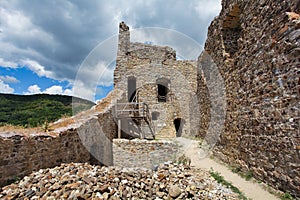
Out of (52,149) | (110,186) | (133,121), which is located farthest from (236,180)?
(133,121)

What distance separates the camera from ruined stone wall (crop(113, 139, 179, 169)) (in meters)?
7.89

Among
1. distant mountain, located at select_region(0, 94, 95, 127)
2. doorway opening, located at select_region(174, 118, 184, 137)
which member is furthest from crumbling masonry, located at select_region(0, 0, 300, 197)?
distant mountain, located at select_region(0, 94, 95, 127)

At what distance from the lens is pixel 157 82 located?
1341cm

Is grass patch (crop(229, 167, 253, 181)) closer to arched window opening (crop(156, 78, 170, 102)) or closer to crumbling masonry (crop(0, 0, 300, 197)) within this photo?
crumbling masonry (crop(0, 0, 300, 197))

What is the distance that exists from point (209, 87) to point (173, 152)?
3172 millimetres

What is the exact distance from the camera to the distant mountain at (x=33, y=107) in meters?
12.4

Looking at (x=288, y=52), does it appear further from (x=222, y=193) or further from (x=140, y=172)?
(x=140, y=172)

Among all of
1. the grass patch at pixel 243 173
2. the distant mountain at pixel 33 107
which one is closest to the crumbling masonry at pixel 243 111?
the grass patch at pixel 243 173

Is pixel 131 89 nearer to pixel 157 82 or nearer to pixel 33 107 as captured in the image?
pixel 157 82

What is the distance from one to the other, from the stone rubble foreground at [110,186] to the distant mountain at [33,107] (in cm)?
737

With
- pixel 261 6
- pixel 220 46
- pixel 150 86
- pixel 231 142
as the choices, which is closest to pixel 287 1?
pixel 261 6

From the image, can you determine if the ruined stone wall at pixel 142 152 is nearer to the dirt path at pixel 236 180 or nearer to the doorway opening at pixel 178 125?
the dirt path at pixel 236 180

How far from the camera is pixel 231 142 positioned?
555 cm

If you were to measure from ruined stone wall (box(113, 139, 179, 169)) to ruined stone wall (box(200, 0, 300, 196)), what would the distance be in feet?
8.29
